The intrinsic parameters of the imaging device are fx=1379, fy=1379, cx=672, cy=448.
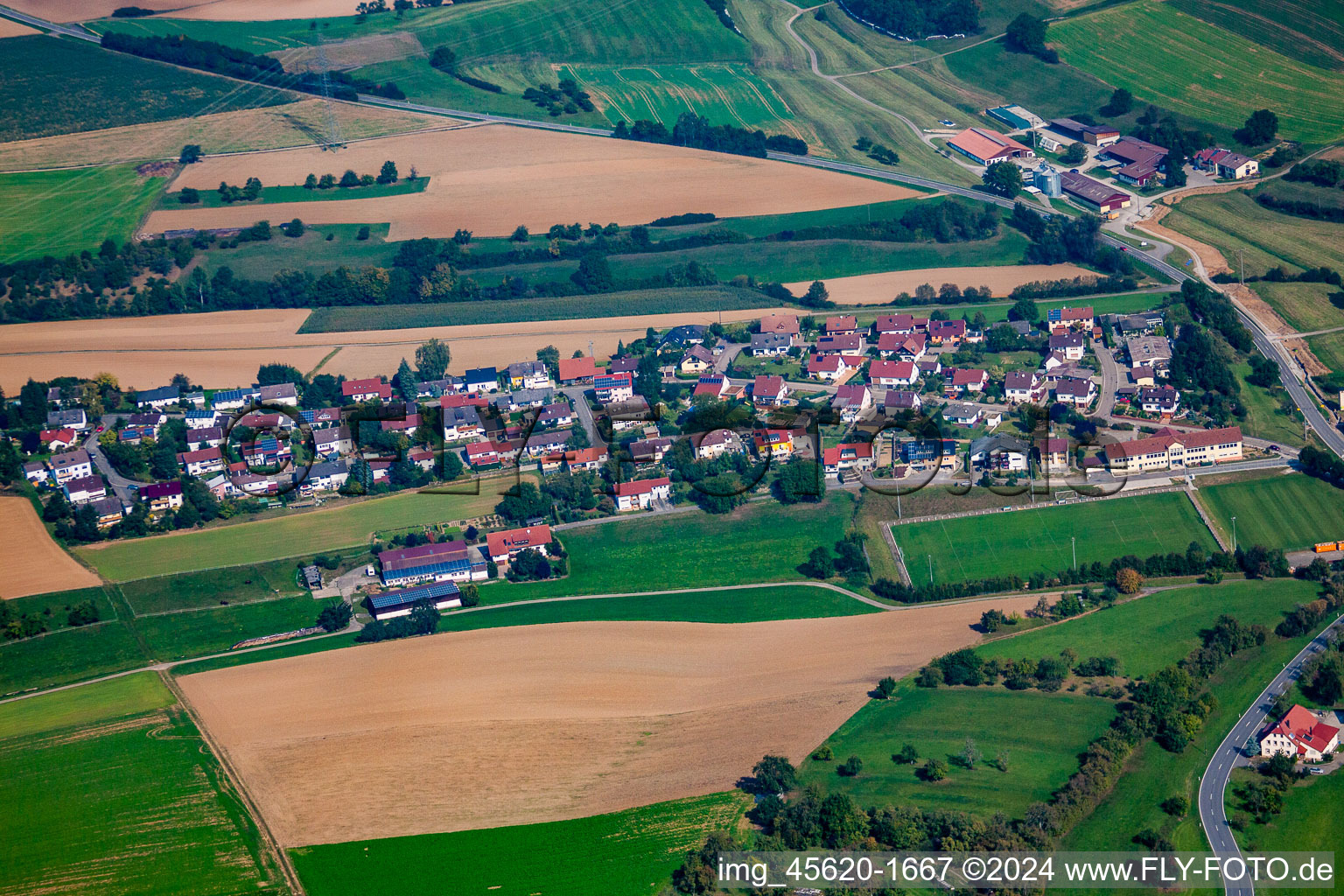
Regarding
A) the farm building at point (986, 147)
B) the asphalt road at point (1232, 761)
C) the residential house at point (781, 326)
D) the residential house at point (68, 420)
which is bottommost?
the asphalt road at point (1232, 761)

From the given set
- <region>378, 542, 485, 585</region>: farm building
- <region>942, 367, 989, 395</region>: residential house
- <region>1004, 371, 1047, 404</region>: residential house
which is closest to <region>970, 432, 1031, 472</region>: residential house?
<region>1004, 371, 1047, 404</region>: residential house

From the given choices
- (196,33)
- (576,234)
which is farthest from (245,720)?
(196,33)

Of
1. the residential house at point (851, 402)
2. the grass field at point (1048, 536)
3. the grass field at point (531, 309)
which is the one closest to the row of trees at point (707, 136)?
the grass field at point (531, 309)

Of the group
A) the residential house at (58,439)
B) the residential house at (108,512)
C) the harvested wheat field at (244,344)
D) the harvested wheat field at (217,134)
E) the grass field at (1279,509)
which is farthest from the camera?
the harvested wheat field at (217,134)

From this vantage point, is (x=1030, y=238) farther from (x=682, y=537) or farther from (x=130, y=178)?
(x=130, y=178)

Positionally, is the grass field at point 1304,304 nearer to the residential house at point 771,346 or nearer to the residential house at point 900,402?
the residential house at point 900,402
